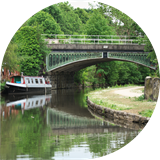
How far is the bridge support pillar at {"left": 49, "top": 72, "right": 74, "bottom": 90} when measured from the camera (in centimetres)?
3303

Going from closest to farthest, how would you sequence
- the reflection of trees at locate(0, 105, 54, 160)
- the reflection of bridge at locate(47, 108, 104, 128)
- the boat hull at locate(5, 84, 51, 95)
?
1. the reflection of trees at locate(0, 105, 54, 160)
2. the reflection of bridge at locate(47, 108, 104, 128)
3. the boat hull at locate(5, 84, 51, 95)

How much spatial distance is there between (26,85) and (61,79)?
9922 millimetres

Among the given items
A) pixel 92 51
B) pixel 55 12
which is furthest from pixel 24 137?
pixel 55 12

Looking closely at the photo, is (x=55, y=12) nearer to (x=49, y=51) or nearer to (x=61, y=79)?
(x=61, y=79)

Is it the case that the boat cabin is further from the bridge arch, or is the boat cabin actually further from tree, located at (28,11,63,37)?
tree, located at (28,11,63,37)

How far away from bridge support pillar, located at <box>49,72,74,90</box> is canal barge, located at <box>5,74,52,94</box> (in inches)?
127

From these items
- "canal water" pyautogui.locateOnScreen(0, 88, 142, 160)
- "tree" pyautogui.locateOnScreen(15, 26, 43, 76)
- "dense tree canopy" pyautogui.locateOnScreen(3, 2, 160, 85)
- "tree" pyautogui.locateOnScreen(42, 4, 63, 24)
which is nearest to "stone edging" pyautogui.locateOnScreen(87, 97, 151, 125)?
"canal water" pyautogui.locateOnScreen(0, 88, 142, 160)

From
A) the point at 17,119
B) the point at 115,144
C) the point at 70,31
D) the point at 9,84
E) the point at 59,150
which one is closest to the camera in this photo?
the point at 59,150

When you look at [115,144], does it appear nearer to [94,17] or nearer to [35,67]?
[35,67]

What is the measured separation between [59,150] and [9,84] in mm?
18638

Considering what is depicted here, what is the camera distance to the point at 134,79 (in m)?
25.7

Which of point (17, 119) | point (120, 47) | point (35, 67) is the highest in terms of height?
point (120, 47)

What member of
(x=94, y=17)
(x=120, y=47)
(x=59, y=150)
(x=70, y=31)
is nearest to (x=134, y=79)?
(x=120, y=47)

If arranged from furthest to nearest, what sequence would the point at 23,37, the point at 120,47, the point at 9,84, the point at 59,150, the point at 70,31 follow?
the point at 70,31, the point at 120,47, the point at 23,37, the point at 9,84, the point at 59,150
